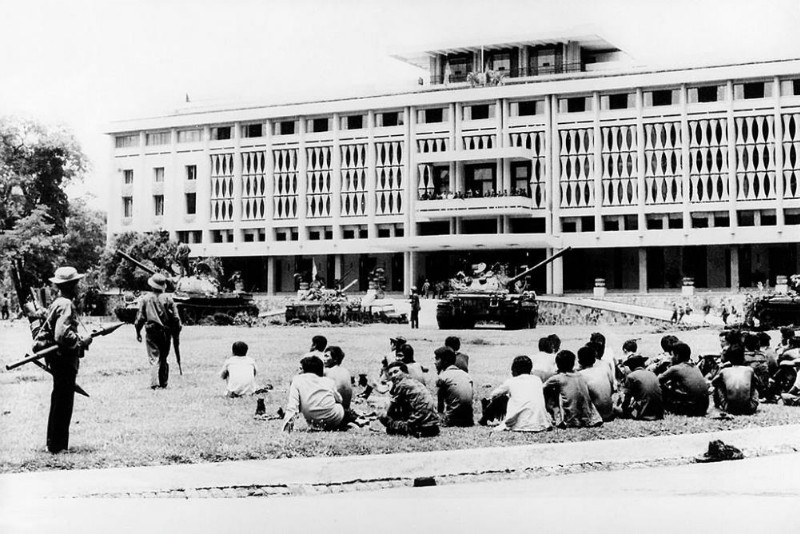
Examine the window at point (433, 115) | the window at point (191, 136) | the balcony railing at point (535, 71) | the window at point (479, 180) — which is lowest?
the window at point (479, 180)

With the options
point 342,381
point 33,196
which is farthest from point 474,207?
point 33,196

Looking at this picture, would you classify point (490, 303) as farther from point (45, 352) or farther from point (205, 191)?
point (45, 352)

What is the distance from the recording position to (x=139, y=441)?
11.4 meters

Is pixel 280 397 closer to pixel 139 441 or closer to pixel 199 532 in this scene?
pixel 139 441

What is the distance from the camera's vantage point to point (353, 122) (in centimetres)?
1590

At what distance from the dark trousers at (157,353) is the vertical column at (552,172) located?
7.19 metres

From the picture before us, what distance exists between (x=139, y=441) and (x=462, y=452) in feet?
11.9

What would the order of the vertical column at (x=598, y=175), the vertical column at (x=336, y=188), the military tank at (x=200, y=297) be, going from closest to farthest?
1. the military tank at (x=200, y=297)
2. the vertical column at (x=336, y=188)
3. the vertical column at (x=598, y=175)

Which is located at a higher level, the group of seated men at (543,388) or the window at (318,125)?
the window at (318,125)

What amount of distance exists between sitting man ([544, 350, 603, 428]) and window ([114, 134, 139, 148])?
21.9 ft

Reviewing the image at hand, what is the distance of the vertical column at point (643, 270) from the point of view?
16.0 meters

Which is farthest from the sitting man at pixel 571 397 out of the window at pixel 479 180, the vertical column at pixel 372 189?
the window at pixel 479 180

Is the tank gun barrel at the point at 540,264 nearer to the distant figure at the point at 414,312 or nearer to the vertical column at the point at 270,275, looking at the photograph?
the distant figure at the point at 414,312

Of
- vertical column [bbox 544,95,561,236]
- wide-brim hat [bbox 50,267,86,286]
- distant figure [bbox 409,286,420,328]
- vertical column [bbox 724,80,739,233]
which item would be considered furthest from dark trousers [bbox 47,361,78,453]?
vertical column [bbox 724,80,739,233]
